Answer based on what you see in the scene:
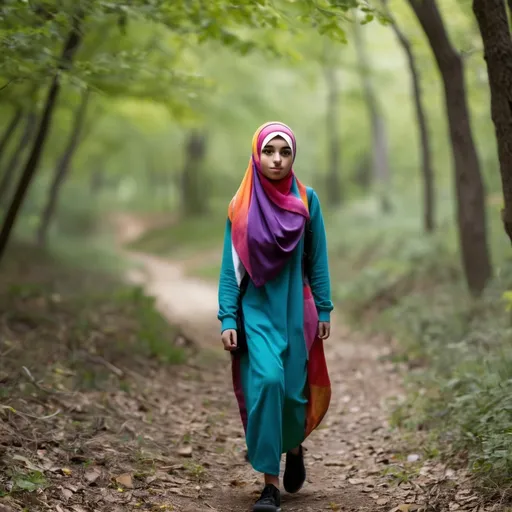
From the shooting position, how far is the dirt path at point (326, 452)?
4.01m

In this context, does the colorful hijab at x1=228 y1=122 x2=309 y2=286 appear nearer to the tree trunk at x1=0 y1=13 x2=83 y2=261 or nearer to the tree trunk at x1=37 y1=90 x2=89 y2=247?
the tree trunk at x1=0 y1=13 x2=83 y2=261

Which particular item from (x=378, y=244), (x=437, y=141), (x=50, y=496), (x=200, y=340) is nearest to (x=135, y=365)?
(x=200, y=340)

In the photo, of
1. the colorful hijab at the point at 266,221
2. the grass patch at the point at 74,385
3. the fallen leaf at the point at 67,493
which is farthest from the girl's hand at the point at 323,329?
the fallen leaf at the point at 67,493

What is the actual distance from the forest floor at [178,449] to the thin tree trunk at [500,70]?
1.97 metres

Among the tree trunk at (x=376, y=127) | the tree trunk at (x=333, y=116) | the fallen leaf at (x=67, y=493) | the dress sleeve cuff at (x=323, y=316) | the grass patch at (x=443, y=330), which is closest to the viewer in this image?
the fallen leaf at (x=67, y=493)

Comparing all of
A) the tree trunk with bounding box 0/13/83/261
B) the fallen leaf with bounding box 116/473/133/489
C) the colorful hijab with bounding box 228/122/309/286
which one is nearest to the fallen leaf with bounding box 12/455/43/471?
the fallen leaf with bounding box 116/473/133/489

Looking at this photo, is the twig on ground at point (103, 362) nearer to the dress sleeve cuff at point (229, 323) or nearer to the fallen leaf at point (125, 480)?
the fallen leaf at point (125, 480)

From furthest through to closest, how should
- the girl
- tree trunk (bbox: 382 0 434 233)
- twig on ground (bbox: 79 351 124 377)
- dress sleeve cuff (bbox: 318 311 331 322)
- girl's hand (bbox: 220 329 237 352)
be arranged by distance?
tree trunk (bbox: 382 0 434 233) → twig on ground (bbox: 79 351 124 377) → dress sleeve cuff (bbox: 318 311 331 322) → girl's hand (bbox: 220 329 237 352) → the girl

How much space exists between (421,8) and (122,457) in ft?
18.2

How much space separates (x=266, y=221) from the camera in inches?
152

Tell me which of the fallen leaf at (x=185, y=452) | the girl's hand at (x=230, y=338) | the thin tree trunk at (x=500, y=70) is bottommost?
the fallen leaf at (x=185, y=452)

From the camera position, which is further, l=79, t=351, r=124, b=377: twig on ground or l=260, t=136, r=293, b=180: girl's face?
l=79, t=351, r=124, b=377: twig on ground

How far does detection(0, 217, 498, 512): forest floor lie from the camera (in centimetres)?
380

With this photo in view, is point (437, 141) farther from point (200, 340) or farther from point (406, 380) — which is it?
point (406, 380)
